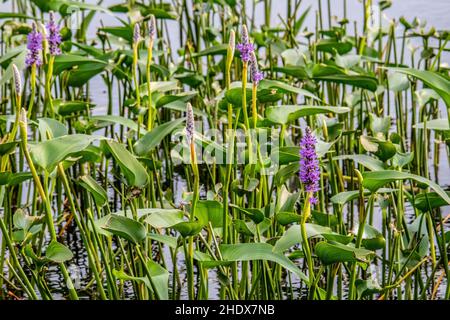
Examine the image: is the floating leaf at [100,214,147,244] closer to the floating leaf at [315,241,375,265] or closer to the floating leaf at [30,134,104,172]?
the floating leaf at [30,134,104,172]

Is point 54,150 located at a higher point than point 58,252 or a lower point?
higher

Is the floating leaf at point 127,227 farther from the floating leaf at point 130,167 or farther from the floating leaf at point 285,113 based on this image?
the floating leaf at point 285,113

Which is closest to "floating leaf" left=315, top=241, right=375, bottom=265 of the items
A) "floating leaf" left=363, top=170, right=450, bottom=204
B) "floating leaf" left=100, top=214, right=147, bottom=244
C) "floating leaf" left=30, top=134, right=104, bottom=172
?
"floating leaf" left=363, top=170, right=450, bottom=204

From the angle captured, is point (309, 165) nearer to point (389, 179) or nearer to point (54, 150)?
point (389, 179)

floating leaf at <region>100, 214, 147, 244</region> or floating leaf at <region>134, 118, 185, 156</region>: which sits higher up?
floating leaf at <region>134, 118, 185, 156</region>

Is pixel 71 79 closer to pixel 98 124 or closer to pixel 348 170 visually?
pixel 98 124

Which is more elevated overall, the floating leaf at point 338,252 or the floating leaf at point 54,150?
the floating leaf at point 54,150

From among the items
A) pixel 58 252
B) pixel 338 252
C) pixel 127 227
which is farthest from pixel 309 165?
pixel 58 252

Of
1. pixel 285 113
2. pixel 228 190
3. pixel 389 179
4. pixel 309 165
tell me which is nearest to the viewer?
pixel 309 165

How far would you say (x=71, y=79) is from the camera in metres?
2.10

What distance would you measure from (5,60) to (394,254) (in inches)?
36.1

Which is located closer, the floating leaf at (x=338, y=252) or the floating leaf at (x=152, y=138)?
the floating leaf at (x=338, y=252)

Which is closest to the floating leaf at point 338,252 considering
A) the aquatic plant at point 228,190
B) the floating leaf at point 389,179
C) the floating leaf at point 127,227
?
the aquatic plant at point 228,190

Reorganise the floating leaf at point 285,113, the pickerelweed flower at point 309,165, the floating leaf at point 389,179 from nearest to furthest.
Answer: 1. the pickerelweed flower at point 309,165
2. the floating leaf at point 389,179
3. the floating leaf at point 285,113
